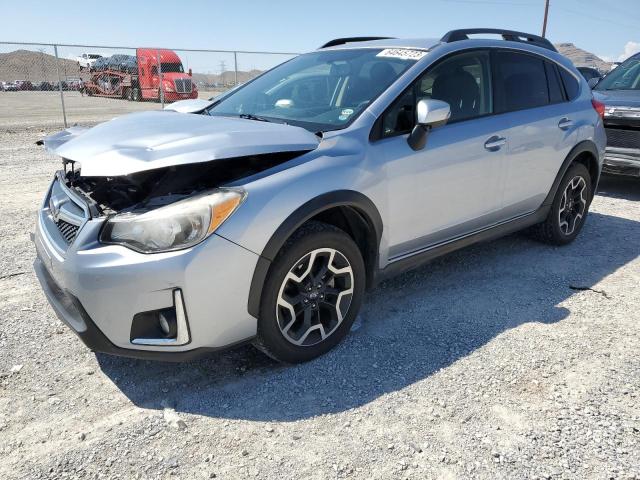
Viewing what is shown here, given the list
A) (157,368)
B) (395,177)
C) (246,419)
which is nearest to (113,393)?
(157,368)

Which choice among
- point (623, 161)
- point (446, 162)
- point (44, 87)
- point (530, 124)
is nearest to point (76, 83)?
point (44, 87)

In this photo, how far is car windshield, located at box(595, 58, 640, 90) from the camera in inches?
306

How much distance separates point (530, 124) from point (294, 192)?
2.34 m

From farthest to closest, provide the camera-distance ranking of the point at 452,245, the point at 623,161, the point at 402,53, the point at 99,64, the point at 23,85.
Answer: the point at 23,85 < the point at 99,64 < the point at 623,161 < the point at 452,245 < the point at 402,53

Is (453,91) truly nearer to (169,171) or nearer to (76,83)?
(169,171)

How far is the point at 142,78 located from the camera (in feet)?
73.4

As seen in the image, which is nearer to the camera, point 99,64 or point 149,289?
point 149,289

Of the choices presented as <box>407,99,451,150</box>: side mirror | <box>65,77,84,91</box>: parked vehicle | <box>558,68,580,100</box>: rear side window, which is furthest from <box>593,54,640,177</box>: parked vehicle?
<box>65,77,84,91</box>: parked vehicle

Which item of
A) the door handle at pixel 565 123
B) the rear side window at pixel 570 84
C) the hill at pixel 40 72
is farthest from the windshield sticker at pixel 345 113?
the hill at pixel 40 72

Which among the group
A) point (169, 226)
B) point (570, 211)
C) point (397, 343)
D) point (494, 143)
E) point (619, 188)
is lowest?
point (619, 188)

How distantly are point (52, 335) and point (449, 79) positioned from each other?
2.98 m

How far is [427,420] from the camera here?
254 cm

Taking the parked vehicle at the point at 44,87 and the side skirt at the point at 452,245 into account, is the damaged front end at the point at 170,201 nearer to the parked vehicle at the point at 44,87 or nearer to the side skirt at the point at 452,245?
the side skirt at the point at 452,245

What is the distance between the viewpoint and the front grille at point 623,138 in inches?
266
